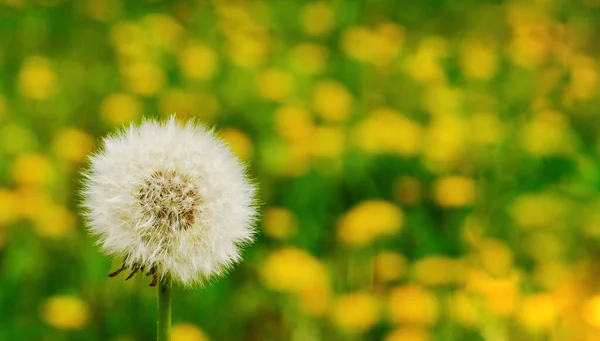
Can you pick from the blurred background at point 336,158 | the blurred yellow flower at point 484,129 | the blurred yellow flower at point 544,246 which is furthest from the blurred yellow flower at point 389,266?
the blurred yellow flower at point 484,129

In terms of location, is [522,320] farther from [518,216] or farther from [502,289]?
[518,216]

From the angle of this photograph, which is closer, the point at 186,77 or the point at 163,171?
the point at 163,171

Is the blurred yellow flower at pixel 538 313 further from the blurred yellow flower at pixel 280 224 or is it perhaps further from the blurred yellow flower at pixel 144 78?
the blurred yellow flower at pixel 144 78

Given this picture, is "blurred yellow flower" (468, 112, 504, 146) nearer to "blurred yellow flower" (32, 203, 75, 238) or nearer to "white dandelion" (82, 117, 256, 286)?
"blurred yellow flower" (32, 203, 75, 238)

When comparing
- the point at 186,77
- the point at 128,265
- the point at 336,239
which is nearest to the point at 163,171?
the point at 128,265

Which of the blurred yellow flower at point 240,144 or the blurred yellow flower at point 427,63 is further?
the blurred yellow flower at point 427,63

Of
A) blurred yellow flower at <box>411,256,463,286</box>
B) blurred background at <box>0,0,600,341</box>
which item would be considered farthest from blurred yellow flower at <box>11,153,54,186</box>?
blurred yellow flower at <box>411,256,463,286</box>
